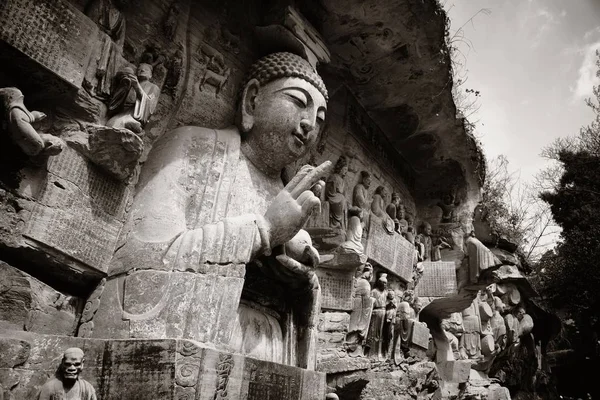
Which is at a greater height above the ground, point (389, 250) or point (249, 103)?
point (249, 103)

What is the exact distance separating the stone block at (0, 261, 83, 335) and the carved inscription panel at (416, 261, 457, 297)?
5774 millimetres

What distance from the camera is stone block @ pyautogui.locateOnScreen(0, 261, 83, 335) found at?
253 cm

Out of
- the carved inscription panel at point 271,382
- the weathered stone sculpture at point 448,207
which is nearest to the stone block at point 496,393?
the weathered stone sculpture at point 448,207

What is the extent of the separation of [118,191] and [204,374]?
4.65 feet

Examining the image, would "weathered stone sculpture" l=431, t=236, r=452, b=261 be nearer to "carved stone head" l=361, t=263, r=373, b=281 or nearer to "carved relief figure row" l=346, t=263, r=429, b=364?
"carved relief figure row" l=346, t=263, r=429, b=364

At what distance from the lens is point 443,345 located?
874 cm

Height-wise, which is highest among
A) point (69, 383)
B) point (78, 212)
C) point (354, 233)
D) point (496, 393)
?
point (354, 233)

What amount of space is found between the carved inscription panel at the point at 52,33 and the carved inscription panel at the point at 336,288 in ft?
11.2

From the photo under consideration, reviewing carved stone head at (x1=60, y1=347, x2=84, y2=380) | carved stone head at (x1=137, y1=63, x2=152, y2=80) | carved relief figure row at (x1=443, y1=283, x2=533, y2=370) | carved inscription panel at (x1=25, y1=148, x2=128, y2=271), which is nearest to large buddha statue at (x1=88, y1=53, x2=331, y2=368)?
carved inscription panel at (x1=25, y1=148, x2=128, y2=271)

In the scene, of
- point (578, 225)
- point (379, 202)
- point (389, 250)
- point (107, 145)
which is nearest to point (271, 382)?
point (107, 145)

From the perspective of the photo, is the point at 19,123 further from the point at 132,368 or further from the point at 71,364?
the point at 132,368

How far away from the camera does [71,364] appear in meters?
2.34

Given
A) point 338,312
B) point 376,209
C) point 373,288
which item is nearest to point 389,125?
point 376,209

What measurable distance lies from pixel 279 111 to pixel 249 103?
349 mm
